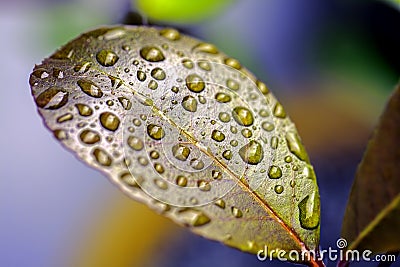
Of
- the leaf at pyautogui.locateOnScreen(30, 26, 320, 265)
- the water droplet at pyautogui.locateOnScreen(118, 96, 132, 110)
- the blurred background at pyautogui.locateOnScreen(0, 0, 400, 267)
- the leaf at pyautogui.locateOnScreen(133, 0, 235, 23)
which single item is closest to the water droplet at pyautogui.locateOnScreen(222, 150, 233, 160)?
the leaf at pyautogui.locateOnScreen(30, 26, 320, 265)

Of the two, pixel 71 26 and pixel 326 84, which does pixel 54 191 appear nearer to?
pixel 71 26

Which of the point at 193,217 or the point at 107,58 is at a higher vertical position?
the point at 107,58

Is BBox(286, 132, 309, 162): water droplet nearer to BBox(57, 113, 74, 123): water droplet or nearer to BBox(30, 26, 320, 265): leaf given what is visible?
BBox(30, 26, 320, 265): leaf

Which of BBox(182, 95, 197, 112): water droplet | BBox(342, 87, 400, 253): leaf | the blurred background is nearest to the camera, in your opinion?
BBox(342, 87, 400, 253): leaf

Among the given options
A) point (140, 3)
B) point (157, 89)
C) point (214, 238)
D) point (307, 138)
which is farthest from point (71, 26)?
point (214, 238)

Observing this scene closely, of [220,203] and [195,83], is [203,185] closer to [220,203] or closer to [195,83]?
[220,203]

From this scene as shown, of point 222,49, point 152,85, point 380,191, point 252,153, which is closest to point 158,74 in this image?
point 152,85

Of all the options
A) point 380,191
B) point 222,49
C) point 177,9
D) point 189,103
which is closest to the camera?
point 380,191
